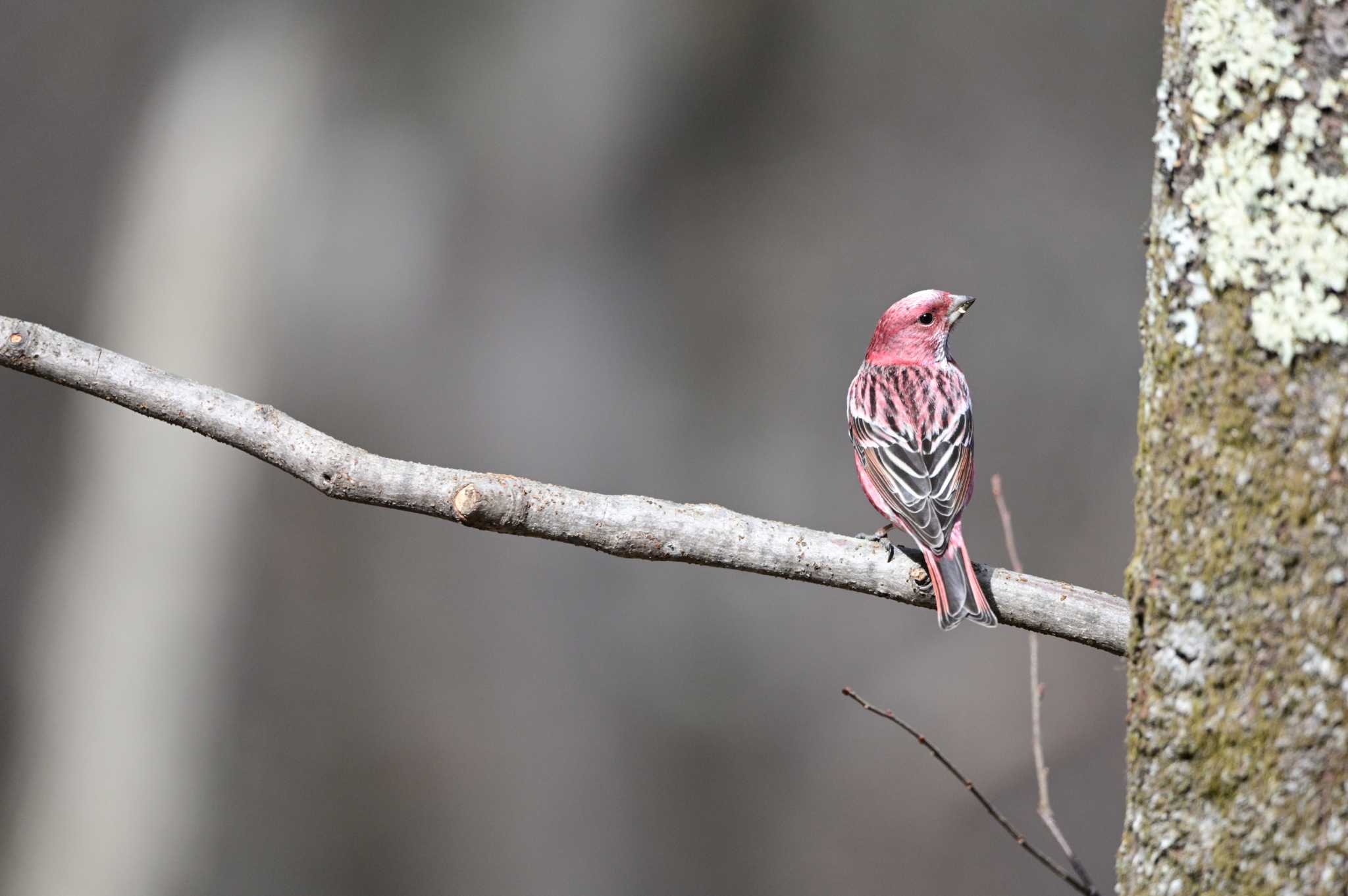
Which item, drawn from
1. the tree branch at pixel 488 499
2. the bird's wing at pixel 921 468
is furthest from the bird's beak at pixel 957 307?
the tree branch at pixel 488 499

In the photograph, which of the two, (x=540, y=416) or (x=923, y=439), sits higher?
(x=540, y=416)

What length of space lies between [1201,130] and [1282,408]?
36 centimetres

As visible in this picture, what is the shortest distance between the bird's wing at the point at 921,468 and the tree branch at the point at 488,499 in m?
0.73

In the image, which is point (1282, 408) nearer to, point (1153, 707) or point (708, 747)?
point (1153, 707)

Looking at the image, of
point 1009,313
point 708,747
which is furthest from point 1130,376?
point 708,747

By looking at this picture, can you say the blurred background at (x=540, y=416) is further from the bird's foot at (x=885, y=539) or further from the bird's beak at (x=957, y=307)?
the bird's foot at (x=885, y=539)

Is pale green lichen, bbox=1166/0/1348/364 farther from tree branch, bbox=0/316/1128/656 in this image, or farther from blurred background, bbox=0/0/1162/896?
blurred background, bbox=0/0/1162/896

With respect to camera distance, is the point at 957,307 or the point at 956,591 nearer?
the point at 956,591

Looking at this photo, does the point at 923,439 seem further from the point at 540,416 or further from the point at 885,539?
the point at 540,416

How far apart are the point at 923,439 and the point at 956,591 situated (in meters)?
0.80

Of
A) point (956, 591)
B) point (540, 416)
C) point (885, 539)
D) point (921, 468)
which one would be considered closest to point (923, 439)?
point (921, 468)

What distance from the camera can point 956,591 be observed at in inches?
108

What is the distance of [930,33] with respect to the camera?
605 cm

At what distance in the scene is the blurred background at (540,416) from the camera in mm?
5453
